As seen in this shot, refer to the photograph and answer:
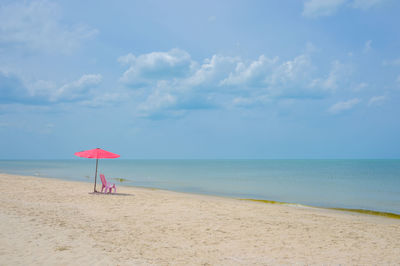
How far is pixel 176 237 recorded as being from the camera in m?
7.70

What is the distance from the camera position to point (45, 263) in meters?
5.38

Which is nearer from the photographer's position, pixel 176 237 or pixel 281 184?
pixel 176 237

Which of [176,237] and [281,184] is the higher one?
[281,184]

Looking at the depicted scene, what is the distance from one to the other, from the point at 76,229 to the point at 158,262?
3111 mm

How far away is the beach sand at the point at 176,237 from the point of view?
604 centimetres

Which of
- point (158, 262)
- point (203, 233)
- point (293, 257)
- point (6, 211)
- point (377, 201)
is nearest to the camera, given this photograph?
point (158, 262)

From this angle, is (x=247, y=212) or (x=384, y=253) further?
(x=247, y=212)

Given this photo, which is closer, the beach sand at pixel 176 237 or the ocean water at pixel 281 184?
the beach sand at pixel 176 237

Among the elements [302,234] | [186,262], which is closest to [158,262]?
[186,262]

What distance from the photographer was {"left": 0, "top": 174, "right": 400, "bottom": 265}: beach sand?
6.04 meters

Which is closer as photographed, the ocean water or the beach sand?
the beach sand

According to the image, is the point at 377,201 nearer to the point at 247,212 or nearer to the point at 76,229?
the point at 247,212

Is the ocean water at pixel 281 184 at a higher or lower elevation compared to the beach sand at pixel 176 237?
higher

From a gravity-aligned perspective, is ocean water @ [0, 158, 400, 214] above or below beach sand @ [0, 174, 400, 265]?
above
